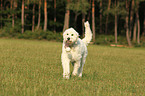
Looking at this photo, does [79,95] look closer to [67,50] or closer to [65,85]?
[65,85]

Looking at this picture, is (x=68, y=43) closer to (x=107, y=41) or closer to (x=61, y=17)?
(x=107, y=41)

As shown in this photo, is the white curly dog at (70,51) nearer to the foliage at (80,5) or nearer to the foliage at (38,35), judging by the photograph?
the foliage at (80,5)

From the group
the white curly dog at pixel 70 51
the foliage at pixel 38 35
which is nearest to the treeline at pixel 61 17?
the foliage at pixel 38 35

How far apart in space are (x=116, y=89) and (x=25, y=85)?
8.06 feet

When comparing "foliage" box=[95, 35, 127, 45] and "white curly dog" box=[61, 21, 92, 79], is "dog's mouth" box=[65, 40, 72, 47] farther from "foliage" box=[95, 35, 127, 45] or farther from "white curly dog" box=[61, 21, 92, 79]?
"foliage" box=[95, 35, 127, 45]

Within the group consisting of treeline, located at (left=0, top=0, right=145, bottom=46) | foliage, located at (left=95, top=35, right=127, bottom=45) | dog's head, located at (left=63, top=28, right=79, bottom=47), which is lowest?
foliage, located at (left=95, top=35, right=127, bottom=45)

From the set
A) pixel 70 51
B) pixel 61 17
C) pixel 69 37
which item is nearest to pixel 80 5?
pixel 61 17

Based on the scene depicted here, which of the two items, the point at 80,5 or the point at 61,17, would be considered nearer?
the point at 80,5

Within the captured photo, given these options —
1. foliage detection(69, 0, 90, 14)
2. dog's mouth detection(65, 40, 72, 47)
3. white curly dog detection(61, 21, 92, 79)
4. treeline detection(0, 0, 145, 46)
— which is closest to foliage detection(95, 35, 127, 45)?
treeline detection(0, 0, 145, 46)

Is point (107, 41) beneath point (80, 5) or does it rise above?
beneath

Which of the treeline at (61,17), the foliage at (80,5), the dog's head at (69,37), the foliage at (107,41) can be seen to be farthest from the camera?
the treeline at (61,17)

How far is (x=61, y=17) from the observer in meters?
62.2

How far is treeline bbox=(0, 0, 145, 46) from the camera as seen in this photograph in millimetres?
43094

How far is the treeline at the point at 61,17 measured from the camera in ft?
141
